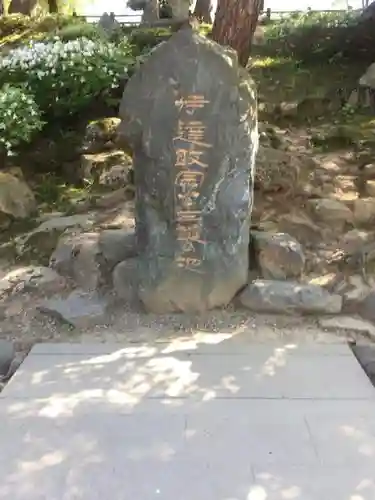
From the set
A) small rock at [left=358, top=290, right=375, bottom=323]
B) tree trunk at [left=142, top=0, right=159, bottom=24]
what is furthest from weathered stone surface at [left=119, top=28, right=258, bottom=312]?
tree trunk at [left=142, top=0, right=159, bottom=24]

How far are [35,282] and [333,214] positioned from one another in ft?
9.55

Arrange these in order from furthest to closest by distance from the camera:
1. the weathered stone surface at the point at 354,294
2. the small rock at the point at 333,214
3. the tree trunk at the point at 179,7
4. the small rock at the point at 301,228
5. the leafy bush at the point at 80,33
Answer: the tree trunk at the point at 179,7, the leafy bush at the point at 80,33, the small rock at the point at 333,214, the small rock at the point at 301,228, the weathered stone surface at the point at 354,294

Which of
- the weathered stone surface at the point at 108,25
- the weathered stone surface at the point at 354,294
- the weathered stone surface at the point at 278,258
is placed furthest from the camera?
the weathered stone surface at the point at 108,25

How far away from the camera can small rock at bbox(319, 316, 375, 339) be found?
510 centimetres

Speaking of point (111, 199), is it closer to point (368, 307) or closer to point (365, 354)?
point (368, 307)

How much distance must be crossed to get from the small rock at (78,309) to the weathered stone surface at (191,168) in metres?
0.40

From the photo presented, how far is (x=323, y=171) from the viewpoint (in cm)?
724

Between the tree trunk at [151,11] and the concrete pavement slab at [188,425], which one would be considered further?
the tree trunk at [151,11]

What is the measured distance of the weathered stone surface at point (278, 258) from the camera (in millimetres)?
5539

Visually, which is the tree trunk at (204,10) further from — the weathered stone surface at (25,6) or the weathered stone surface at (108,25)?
the weathered stone surface at (25,6)

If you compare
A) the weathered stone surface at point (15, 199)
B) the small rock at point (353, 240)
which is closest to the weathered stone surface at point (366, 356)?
the small rock at point (353, 240)

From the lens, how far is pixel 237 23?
7504 mm

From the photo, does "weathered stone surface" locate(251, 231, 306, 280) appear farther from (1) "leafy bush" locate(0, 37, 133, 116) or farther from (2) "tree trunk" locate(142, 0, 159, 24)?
(2) "tree trunk" locate(142, 0, 159, 24)

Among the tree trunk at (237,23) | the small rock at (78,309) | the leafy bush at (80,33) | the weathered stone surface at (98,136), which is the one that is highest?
the tree trunk at (237,23)
